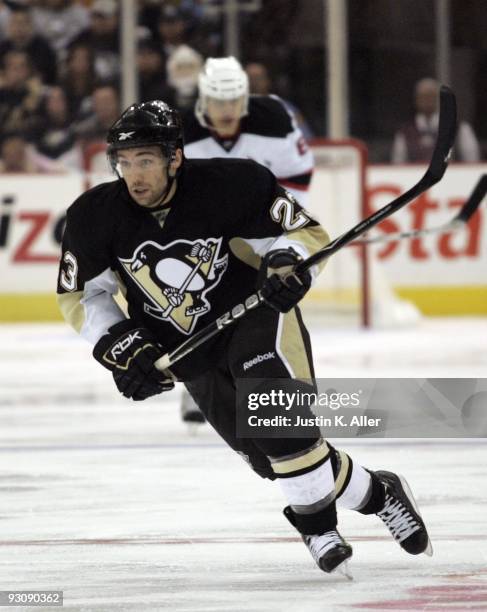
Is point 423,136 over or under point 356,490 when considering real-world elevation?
under

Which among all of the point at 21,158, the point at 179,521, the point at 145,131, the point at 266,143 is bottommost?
the point at 21,158

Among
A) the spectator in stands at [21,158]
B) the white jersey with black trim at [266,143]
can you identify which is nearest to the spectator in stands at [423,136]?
the spectator in stands at [21,158]

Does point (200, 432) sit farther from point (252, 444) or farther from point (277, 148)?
point (252, 444)

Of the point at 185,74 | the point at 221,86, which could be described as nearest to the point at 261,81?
the point at 185,74

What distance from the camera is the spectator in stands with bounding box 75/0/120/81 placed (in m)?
9.41

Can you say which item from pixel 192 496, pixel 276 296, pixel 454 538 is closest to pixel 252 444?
pixel 276 296

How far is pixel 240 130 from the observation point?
5598mm

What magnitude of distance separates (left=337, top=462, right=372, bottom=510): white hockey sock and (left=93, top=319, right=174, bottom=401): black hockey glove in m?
0.40

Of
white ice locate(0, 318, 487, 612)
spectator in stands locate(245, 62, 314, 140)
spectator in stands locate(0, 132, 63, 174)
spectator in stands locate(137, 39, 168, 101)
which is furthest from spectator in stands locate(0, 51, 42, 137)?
white ice locate(0, 318, 487, 612)

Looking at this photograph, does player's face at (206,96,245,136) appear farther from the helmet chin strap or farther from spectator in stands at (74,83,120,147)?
spectator in stands at (74,83,120,147)

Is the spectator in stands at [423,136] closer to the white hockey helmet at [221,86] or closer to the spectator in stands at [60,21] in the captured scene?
the spectator in stands at [60,21]

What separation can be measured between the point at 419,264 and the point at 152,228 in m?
5.75

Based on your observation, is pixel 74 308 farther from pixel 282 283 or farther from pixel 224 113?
pixel 224 113

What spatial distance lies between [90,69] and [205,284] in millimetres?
6167
